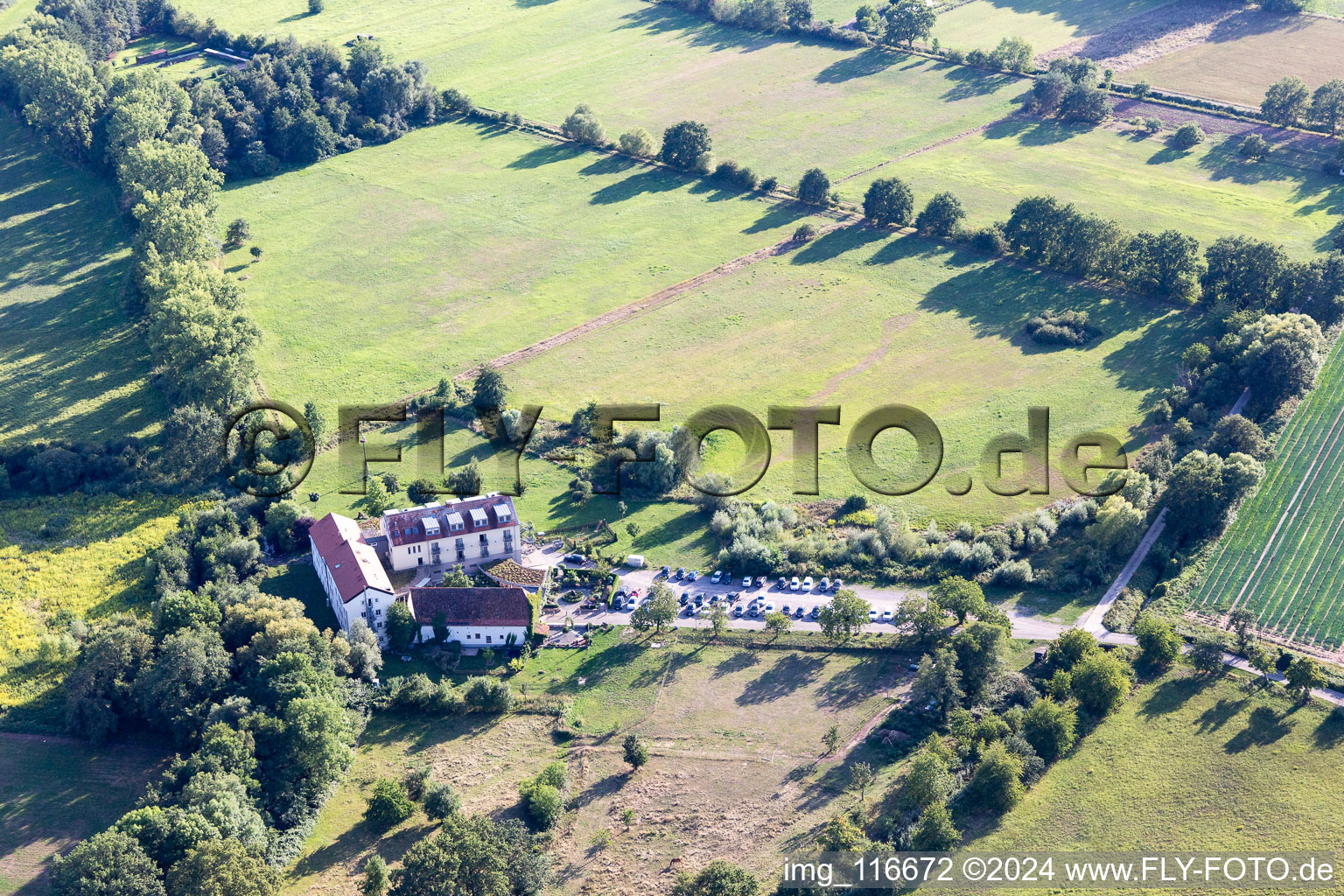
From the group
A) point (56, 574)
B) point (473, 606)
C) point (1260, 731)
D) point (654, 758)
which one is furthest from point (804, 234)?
point (56, 574)

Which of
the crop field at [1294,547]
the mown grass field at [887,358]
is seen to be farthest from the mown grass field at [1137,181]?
the crop field at [1294,547]

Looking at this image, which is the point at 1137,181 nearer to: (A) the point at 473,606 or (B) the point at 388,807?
(A) the point at 473,606

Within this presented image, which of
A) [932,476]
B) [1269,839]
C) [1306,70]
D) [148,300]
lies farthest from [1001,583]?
[1306,70]

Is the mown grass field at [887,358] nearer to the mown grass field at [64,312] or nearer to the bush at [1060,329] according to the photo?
the bush at [1060,329]

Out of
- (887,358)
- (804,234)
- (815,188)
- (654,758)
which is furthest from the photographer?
(815,188)

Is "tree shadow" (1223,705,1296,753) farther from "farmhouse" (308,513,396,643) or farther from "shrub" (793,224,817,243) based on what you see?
"shrub" (793,224,817,243)

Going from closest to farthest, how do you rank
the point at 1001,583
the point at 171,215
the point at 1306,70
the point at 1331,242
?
1. the point at 1001,583
2. the point at 171,215
3. the point at 1331,242
4. the point at 1306,70

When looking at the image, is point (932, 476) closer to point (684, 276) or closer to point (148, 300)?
point (684, 276)

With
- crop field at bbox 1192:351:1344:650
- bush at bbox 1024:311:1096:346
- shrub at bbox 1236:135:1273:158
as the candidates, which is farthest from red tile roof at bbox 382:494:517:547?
shrub at bbox 1236:135:1273:158
